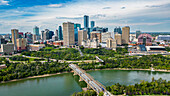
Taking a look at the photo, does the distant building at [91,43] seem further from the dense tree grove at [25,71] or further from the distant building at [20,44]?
the dense tree grove at [25,71]

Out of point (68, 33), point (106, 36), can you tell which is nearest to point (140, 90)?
point (68, 33)

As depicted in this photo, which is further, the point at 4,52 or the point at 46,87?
the point at 4,52

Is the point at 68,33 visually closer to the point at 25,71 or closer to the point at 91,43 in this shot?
the point at 91,43

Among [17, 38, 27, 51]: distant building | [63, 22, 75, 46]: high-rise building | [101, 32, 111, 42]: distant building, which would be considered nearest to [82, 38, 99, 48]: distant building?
[63, 22, 75, 46]: high-rise building

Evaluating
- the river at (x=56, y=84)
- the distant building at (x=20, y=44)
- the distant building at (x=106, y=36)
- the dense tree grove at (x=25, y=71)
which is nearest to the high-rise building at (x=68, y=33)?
the distant building at (x=20, y=44)

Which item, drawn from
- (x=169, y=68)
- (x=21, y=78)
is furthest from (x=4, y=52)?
(x=169, y=68)

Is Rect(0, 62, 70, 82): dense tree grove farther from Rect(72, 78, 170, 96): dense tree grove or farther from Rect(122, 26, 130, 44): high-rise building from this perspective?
Rect(122, 26, 130, 44): high-rise building

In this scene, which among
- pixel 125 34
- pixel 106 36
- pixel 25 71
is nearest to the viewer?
pixel 25 71

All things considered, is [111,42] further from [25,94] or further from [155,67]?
[25,94]
